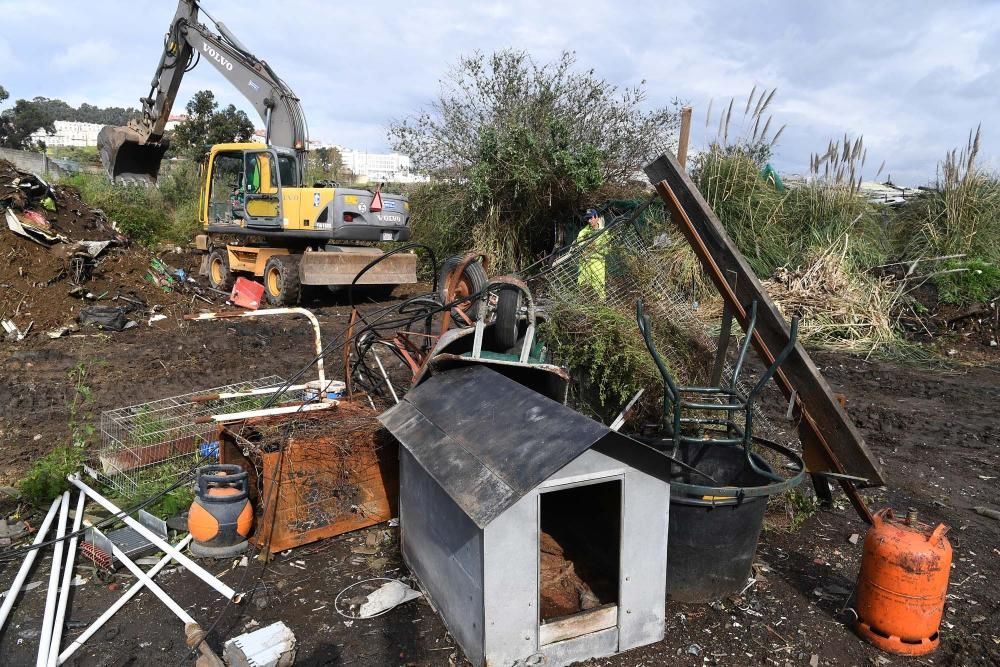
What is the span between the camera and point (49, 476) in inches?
187

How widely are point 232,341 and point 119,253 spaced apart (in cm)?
437

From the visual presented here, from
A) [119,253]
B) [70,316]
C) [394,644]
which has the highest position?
[119,253]

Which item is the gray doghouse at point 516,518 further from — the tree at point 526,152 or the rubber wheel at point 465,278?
the tree at point 526,152

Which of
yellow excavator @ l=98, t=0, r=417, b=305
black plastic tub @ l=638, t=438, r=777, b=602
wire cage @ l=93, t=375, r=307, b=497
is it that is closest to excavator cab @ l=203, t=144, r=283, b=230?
yellow excavator @ l=98, t=0, r=417, b=305

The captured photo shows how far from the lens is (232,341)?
8859 millimetres

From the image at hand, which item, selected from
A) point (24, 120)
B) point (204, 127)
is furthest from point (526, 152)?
point (24, 120)

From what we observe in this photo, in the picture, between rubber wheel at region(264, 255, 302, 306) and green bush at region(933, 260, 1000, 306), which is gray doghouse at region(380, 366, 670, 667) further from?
green bush at region(933, 260, 1000, 306)

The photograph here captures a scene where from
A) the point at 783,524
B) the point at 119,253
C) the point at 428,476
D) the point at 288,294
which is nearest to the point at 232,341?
the point at 288,294

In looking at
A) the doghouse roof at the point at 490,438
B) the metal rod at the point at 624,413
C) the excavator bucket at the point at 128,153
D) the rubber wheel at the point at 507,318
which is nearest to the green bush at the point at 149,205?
the excavator bucket at the point at 128,153

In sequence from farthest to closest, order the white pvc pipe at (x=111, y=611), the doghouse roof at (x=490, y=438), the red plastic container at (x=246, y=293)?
the red plastic container at (x=246, y=293)
the white pvc pipe at (x=111, y=611)
the doghouse roof at (x=490, y=438)

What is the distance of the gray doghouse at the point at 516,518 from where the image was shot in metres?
2.79

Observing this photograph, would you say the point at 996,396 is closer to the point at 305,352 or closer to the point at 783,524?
the point at 783,524

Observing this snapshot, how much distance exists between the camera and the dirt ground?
315 centimetres

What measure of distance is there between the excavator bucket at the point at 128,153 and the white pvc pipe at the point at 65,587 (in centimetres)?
1037
